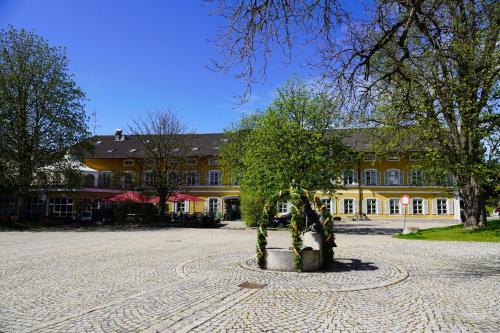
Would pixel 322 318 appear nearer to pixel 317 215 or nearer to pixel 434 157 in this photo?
pixel 317 215

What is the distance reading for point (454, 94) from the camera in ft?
65.4

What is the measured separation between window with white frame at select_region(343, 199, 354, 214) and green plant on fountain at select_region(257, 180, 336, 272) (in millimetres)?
37936

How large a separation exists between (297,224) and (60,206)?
3462 centimetres

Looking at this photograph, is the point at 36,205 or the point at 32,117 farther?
the point at 36,205

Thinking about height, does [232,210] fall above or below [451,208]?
below

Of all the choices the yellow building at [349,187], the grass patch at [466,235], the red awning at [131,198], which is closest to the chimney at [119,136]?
the yellow building at [349,187]

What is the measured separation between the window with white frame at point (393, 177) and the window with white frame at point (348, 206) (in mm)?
4520

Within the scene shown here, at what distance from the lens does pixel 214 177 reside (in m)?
51.6

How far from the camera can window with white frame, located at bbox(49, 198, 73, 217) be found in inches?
1560

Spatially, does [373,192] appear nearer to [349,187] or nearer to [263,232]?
[349,187]

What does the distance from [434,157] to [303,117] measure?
9.63 metres

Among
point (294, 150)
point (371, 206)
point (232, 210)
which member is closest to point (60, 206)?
point (232, 210)

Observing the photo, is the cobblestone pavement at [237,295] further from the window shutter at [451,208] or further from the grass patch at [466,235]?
the window shutter at [451,208]

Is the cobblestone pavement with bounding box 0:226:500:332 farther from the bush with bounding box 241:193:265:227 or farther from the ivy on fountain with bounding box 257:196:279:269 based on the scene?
the bush with bounding box 241:193:265:227
